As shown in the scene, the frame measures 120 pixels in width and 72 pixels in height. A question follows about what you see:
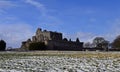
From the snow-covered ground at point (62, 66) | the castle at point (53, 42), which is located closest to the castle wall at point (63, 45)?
the castle at point (53, 42)

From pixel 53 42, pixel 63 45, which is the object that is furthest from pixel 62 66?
pixel 63 45

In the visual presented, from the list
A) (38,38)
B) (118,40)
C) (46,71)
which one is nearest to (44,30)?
(38,38)

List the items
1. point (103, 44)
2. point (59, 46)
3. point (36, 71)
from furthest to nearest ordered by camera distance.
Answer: point (103, 44) < point (59, 46) < point (36, 71)

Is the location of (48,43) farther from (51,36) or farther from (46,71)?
(46,71)

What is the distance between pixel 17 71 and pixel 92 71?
508 centimetres

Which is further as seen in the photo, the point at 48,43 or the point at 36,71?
the point at 48,43

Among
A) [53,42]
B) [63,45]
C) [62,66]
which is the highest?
[53,42]

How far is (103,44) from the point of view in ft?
634

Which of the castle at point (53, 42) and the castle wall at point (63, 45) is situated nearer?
the castle wall at point (63, 45)

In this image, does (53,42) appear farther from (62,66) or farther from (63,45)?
(62,66)

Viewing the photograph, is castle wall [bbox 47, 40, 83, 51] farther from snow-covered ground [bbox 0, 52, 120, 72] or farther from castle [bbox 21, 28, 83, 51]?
snow-covered ground [bbox 0, 52, 120, 72]

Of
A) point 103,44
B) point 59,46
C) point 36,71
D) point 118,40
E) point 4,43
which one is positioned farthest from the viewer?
point 103,44

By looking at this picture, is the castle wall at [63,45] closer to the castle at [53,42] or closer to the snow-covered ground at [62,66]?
the castle at [53,42]

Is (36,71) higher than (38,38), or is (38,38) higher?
(38,38)
